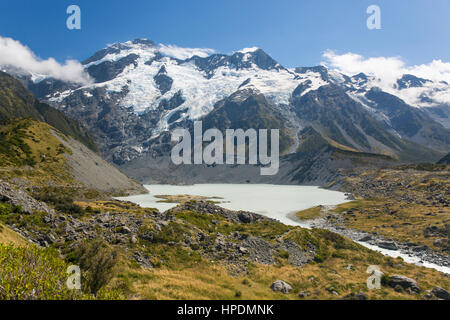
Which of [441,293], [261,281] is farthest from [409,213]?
[261,281]

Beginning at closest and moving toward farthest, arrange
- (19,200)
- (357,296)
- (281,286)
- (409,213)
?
(357,296), (281,286), (19,200), (409,213)

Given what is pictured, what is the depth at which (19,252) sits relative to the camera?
20516 millimetres

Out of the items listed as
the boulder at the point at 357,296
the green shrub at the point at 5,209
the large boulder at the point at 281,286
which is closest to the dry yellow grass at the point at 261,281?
the large boulder at the point at 281,286

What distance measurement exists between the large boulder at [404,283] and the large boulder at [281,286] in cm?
1283

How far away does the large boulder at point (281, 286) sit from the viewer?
2993 centimetres

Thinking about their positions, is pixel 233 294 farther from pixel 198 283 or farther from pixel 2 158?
pixel 2 158

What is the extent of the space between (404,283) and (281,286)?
14940 millimetres

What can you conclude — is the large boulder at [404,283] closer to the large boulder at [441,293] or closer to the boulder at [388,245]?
the large boulder at [441,293]

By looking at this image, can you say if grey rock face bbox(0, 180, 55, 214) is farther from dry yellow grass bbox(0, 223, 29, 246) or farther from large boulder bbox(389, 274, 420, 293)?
large boulder bbox(389, 274, 420, 293)

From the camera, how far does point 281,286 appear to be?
3028 centimetres

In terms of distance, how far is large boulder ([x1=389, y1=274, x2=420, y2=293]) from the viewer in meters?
32.2

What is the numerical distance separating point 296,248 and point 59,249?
106 feet

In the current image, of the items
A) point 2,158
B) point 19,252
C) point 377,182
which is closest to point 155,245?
point 19,252

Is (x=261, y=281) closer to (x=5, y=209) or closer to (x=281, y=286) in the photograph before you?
(x=281, y=286)
